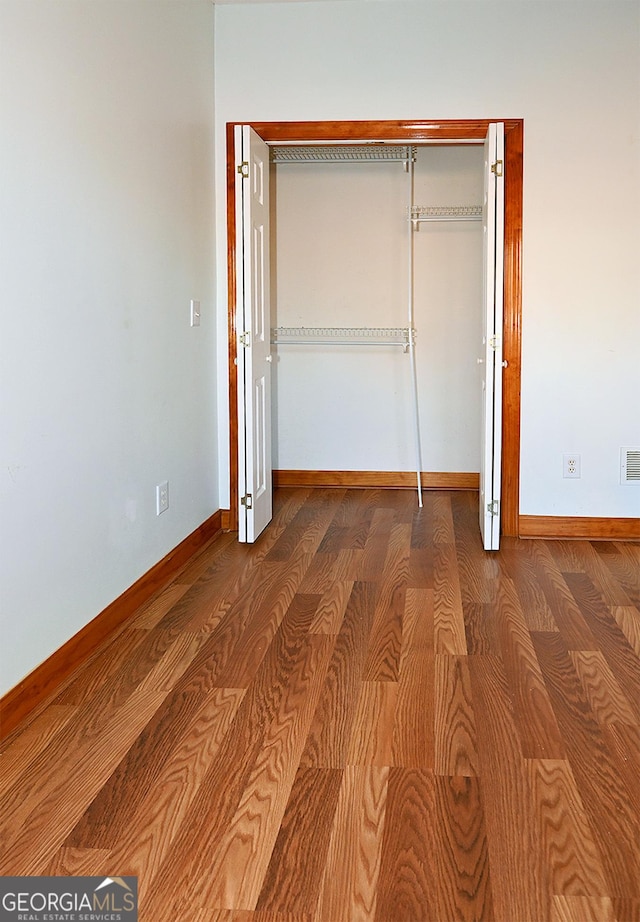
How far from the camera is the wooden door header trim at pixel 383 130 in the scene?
4848mm

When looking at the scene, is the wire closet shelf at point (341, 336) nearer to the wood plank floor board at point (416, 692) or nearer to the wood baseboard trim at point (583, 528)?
the wood baseboard trim at point (583, 528)

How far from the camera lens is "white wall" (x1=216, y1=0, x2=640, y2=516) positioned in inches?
187

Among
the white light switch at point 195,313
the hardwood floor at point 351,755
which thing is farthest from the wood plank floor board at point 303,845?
the white light switch at point 195,313

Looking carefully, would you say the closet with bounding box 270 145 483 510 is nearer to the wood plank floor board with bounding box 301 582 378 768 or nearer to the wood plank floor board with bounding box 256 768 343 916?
the wood plank floor board with bounding box 301 582 378 768

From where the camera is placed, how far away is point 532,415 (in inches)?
195

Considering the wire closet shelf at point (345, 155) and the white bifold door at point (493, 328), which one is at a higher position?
the wire closet shelf at point (345, 155)

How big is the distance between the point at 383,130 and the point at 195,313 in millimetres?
1373

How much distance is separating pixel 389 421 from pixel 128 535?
308 cm

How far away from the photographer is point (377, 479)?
6473 mm

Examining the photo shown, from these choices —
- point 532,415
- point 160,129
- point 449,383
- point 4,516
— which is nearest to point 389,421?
point 449,383

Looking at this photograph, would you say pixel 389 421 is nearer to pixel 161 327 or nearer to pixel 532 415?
pixel 532 415

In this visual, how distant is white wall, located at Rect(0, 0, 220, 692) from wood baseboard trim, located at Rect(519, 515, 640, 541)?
1786 millimetres

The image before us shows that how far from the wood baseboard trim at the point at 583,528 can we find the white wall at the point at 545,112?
4 cm

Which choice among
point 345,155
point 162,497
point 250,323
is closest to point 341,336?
point 345,155
